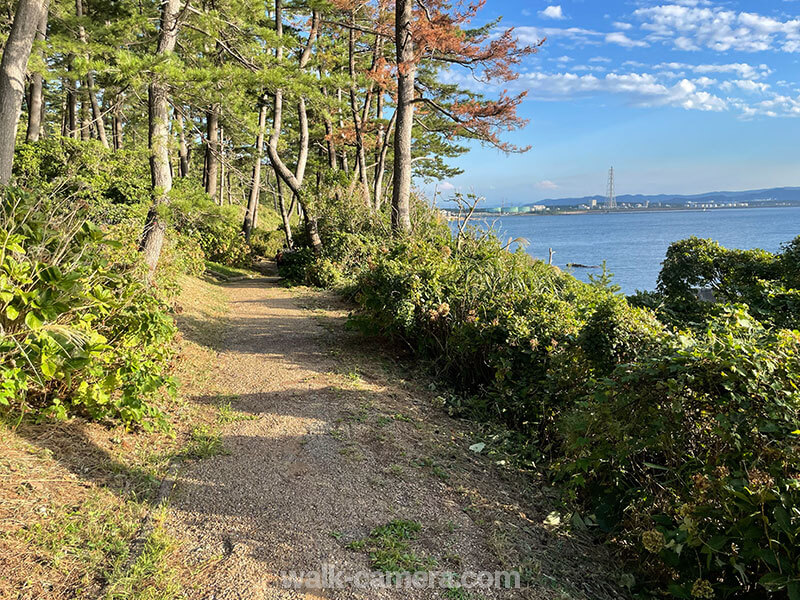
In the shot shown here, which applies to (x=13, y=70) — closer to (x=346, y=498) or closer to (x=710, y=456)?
(x=346, y=498)

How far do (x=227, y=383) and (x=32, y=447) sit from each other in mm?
2046

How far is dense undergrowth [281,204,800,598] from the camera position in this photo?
1.99 meters

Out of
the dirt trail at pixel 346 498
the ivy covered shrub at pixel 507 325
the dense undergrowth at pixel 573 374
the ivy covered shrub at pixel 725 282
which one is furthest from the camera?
the ivy covered shrub at pixel 725 282

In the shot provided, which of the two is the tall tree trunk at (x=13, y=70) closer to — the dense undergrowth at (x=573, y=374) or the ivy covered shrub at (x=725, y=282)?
the dense undergrowth at (x=573, y=374)

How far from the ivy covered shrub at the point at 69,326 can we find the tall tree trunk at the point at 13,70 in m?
1.61

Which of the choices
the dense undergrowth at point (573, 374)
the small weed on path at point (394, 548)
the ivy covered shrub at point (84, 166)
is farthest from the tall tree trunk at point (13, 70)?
the ivy covered shrub at point (84, 166)

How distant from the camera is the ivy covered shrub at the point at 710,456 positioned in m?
1.93

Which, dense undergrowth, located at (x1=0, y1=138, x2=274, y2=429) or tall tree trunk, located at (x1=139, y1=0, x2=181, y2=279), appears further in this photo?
tall tree trunk, located at (x1=139, y1=0, x2=181, y2=279)

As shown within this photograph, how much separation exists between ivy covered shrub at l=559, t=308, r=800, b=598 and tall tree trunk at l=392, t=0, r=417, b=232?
7.17 metres

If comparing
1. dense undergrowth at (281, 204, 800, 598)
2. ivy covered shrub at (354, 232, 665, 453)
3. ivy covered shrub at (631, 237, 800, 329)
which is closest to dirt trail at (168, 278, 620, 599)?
dense undergrowth at (281, 204, 800, 598)

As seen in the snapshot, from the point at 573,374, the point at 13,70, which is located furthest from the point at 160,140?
the point at 573,374

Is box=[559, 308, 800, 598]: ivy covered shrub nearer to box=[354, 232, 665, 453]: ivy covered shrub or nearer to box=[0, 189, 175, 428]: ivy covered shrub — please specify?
box=[354, 232, 665, 453]: ivy covered shrub

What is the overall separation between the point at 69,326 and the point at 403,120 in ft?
25.7

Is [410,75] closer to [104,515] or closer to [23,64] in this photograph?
[23,64]
